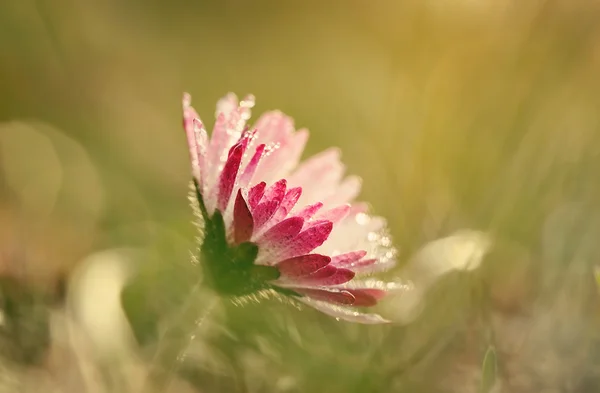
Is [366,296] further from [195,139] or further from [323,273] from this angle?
[195,139]

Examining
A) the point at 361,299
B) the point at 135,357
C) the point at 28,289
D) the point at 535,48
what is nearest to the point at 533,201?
the point at 535,48

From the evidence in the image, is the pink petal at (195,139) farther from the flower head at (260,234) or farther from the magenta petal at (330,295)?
the magenta petal at (330,295)

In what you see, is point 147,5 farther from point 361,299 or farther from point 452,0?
point 361,299

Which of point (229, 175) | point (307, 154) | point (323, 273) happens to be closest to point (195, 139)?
point (229, 175)

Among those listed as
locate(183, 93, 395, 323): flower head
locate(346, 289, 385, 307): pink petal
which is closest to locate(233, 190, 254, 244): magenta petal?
locate(183, 93, 395, 323): flower head

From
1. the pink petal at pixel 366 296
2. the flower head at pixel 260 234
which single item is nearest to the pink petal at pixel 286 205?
the flower head at pixel 260 234
